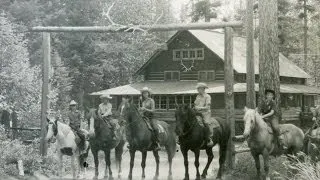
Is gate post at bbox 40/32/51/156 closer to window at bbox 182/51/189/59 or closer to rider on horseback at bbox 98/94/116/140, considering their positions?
rider on horseback at bbox 98/94/116/140

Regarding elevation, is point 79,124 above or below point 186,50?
below

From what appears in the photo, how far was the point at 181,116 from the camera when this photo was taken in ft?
42.1

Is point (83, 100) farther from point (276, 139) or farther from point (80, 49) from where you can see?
point (276, 139)

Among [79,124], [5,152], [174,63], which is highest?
[174,63]

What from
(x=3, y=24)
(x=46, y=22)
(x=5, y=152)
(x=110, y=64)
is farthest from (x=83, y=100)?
(x=5, y=152)

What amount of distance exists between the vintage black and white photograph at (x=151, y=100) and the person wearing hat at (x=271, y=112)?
33 mm

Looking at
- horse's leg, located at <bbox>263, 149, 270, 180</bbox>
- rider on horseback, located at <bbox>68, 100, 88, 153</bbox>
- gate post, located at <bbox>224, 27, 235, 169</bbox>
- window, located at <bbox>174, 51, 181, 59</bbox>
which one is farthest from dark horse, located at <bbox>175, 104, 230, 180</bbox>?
window, located at <bbox>174, 51, 181, 59</bbox>

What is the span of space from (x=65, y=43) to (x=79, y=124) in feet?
98.5

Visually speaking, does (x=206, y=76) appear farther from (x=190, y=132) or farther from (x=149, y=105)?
(x=190, y=132)

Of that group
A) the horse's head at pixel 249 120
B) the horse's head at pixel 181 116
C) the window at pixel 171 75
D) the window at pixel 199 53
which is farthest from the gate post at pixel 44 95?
the window at pixel 171 75

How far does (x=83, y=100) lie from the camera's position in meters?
48.5

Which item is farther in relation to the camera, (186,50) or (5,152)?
(186,50)

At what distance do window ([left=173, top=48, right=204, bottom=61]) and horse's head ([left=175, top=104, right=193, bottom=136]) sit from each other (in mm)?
25473

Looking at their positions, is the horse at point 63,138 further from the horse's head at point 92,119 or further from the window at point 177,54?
the window at point 177,54
